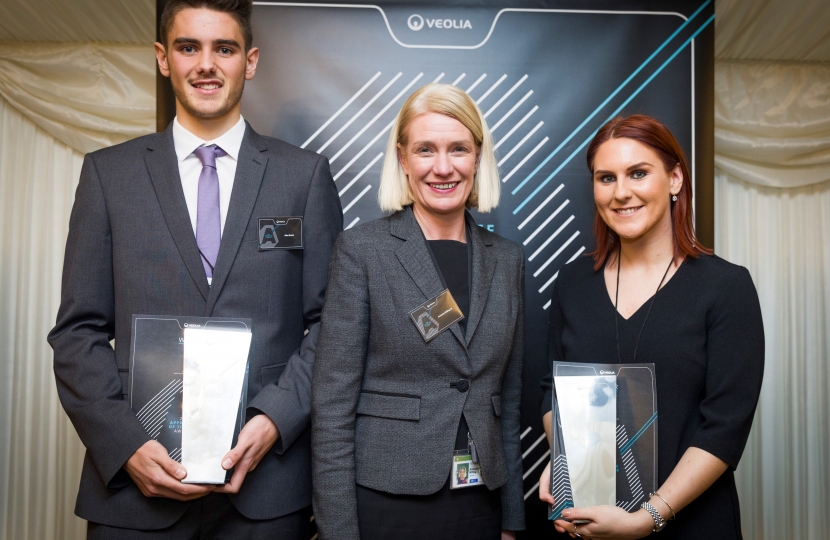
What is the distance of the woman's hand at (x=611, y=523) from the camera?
159 cm

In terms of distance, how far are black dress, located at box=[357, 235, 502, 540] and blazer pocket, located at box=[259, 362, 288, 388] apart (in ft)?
1.19

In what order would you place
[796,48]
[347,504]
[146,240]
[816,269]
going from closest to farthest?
[347,504]
[146,240]
[796,48]
[816,269]

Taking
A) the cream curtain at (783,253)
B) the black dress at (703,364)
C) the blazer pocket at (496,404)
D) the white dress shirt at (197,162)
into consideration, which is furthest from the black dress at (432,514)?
the cream curtain at (783,253)

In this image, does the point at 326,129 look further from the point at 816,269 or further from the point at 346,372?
the point at 816,269

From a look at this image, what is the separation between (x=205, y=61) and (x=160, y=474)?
108 centimetres

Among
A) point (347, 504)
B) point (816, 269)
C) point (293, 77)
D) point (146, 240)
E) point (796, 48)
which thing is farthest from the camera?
point (816, 269)

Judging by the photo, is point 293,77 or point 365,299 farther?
point 293,77

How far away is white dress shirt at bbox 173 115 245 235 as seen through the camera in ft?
6.06

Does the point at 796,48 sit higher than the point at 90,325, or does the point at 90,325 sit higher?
the point at 796,48

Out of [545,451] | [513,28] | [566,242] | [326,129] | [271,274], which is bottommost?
[545,451]

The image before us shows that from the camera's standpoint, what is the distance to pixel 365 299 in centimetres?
172

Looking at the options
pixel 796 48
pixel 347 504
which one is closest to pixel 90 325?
pixel 347 504

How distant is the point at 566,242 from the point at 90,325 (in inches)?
70.4

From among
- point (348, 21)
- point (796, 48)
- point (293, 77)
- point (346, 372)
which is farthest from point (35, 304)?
point (796, 48)
